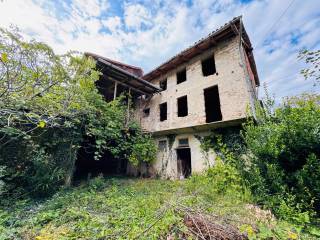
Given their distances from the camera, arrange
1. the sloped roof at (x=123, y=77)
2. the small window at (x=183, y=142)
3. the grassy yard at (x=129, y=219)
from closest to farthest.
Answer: the grassy yard at (x=129, y=219), the sloped roof at (x=123, y=77), the small window at (x=183, y=142)

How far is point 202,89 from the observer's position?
8859 mm

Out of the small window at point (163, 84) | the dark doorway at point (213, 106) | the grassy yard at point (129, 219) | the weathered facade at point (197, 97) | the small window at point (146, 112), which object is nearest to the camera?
the grassy yard at point (129, 219)

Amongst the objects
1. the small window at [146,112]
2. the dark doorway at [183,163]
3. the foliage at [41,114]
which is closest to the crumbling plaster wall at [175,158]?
the dark doorway at [183,163]

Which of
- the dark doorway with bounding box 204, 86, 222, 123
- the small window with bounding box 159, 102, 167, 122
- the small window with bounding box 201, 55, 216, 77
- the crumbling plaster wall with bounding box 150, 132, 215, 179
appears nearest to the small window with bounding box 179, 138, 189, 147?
the crumbling plaster wall with bounding box 150, 132, 215, 179

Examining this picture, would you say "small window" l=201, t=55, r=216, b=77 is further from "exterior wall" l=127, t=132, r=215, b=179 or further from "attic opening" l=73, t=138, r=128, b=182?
"attic opening" l=73, t=138, r=128, b=182

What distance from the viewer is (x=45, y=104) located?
4758 millimetres

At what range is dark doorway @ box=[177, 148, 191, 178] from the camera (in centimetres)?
970

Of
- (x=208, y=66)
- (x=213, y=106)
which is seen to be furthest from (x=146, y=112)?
(x=208, y=66)

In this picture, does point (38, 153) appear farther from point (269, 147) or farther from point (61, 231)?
point (269, 147)

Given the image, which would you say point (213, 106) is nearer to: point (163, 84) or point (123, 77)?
point (163, 84)

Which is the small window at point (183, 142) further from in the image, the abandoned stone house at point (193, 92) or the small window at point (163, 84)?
the small window at point (163, 84)

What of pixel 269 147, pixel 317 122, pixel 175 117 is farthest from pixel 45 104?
pixel 317 122

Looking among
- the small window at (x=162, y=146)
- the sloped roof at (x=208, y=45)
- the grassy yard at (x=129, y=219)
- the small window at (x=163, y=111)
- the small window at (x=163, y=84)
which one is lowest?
the grassy yard at (x=129, y=219)

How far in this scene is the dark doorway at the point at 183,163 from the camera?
9701mm
